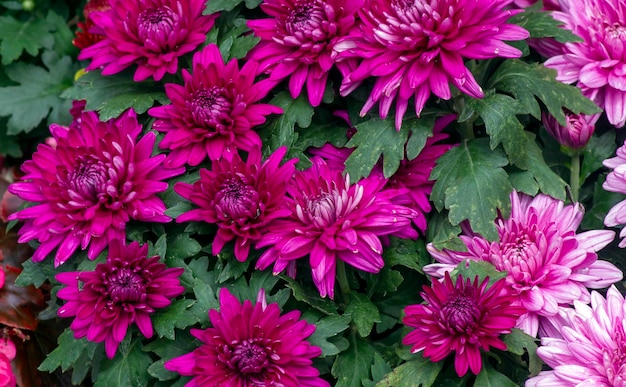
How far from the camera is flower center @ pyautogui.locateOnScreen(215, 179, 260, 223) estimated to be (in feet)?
4.75

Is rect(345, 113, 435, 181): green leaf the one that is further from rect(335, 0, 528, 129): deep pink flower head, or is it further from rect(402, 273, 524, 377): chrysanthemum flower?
rect(402, 273, 524, 377): chrysanthemum flower

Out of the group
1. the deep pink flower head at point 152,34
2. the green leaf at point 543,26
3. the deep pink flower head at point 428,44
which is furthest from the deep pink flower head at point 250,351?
the green leaf at point 543,26

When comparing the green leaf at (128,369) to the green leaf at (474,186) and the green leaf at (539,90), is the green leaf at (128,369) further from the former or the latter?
the green leaf at (539,90)

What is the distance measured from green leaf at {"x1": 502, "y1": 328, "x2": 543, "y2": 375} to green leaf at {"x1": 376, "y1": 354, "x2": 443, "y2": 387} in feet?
0.44

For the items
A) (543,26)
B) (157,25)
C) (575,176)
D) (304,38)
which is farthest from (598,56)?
(157,25)

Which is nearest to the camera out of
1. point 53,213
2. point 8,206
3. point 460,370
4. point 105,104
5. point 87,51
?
point 460,370

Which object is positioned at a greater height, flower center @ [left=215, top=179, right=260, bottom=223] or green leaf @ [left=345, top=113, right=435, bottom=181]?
green leaf @ [left=345, top=113, right=435, bottom=181]

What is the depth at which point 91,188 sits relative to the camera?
1535 millimetres

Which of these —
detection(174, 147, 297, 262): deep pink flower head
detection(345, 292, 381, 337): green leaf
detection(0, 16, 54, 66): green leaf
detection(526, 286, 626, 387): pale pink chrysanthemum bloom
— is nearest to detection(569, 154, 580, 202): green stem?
detection(526, 286, 626, 387): pale pink chrysanthemum bloom

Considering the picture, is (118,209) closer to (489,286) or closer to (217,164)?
(217,164)

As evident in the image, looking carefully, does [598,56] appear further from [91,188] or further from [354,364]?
[91,188]

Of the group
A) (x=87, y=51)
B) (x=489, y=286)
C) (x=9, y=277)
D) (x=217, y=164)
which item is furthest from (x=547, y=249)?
(x=9, y=277)

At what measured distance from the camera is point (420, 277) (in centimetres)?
164

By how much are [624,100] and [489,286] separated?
0.52 metres
